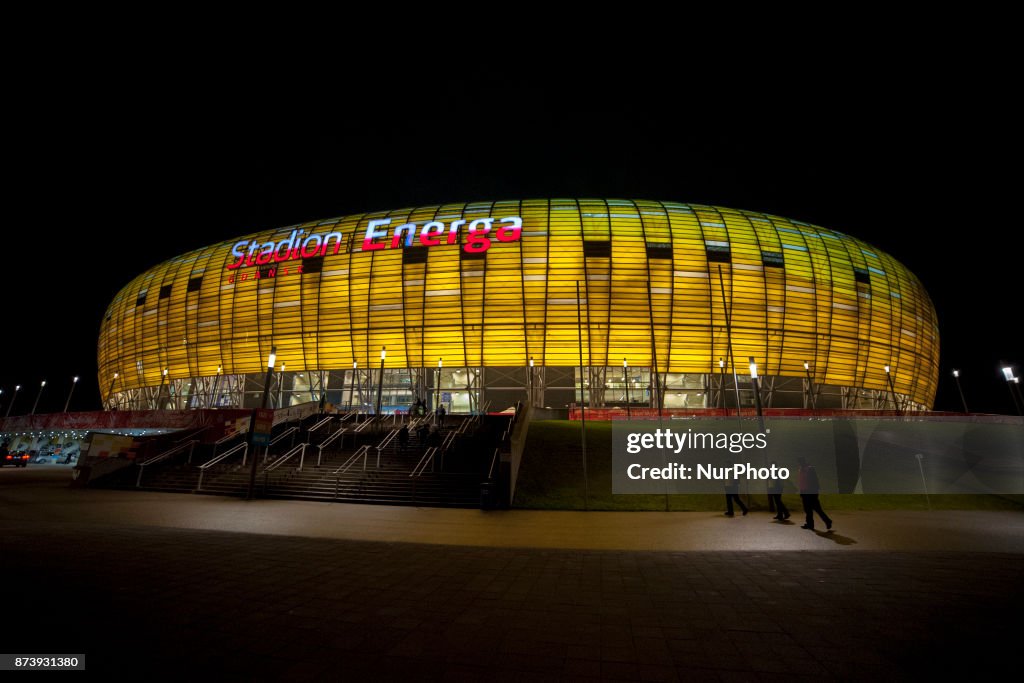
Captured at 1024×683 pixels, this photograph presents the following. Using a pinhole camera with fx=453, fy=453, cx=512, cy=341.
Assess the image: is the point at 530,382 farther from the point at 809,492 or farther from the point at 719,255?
the point at 809,492

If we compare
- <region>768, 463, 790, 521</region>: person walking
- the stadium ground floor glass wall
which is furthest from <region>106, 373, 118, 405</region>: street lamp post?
<region>768, 463, 790, 521</region>: person walking

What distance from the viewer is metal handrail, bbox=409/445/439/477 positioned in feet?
60.1

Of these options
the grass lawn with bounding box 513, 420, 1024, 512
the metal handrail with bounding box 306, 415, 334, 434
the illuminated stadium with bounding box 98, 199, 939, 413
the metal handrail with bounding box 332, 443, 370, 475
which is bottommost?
the grass lawn with bounding box 513, 420, 1024, 512

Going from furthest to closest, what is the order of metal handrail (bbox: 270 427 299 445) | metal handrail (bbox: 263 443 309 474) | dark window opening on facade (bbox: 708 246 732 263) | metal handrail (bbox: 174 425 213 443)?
1. dark window opening on facade (bbox: 708 246 732 263)
2. metal handrail (bbox: 174 425 213 443)
3. metal handrail (bbox: 270 427 299 445)
4. metal handrail (bbox: 263 443 309 474)

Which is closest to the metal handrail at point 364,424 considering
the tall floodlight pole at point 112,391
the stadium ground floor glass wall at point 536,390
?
the stadium ground floor glass wall at point 536,390

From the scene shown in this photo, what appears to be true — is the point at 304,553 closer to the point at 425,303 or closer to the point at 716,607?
the point at 716,607

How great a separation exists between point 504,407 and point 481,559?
101 ft

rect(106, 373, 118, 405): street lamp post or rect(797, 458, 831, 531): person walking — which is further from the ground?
→ rect(106, 373, 118, 405): street lamp post

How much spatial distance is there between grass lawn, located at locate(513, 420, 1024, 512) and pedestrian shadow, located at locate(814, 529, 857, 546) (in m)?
4.05

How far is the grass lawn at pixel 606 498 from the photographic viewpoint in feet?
51.1

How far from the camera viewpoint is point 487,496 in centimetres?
1552

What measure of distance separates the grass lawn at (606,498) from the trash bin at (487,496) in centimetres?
81

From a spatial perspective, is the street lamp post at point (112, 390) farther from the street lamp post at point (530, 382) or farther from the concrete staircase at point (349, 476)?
the street lamp post at point (530, 382)

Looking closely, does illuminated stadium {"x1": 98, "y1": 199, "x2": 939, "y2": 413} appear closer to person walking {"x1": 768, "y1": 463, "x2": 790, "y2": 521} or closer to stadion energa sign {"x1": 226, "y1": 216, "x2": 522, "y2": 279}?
stadion energa sign {"x1": 226, "y1": 216, "x2": 522, "y2": 279}
